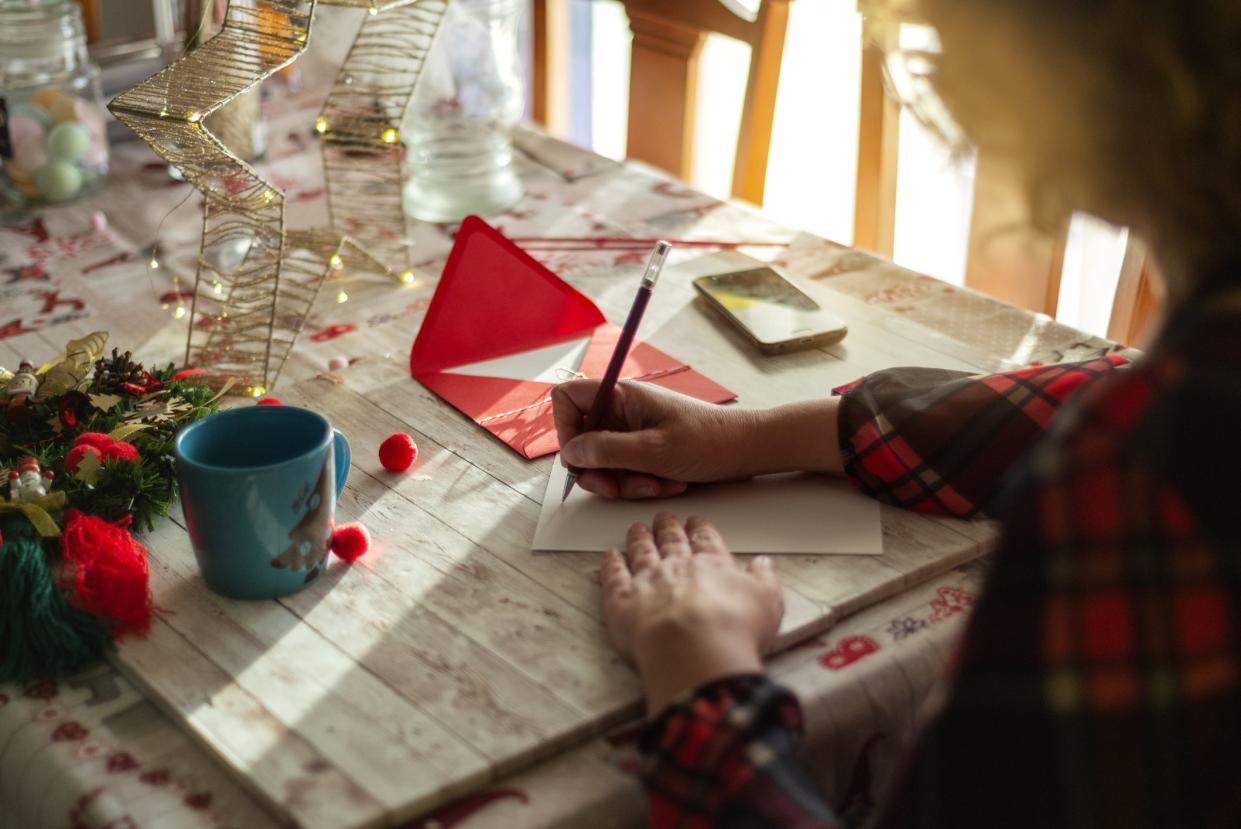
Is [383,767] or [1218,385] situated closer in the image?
[1218,385]

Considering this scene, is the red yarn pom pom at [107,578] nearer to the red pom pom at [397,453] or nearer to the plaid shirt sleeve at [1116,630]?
the red pom pom at [397,453]

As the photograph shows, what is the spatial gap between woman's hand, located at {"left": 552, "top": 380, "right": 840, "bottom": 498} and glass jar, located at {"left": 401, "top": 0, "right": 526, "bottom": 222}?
22.6 inches

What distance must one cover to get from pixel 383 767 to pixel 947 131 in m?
0.44

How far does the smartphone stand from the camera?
44.1 inches

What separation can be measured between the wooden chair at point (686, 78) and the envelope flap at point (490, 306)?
0.62 meters

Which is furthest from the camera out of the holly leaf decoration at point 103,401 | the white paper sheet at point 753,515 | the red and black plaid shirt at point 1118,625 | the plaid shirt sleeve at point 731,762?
the holly leaf decoration at point 103,401

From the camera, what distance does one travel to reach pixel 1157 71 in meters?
0.48

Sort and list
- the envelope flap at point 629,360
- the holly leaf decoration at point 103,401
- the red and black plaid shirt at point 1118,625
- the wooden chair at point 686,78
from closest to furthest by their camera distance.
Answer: the red and black plaid shirt at point 1118,625 < the holly leaf decoration at point 103,401 < the envelope flap at point 629,360 < the wooden chair at point 686,78

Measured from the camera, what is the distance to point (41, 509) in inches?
32.3

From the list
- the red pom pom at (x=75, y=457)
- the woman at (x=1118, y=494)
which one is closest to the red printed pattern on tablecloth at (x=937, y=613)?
the woman at (x=1118, y=494)

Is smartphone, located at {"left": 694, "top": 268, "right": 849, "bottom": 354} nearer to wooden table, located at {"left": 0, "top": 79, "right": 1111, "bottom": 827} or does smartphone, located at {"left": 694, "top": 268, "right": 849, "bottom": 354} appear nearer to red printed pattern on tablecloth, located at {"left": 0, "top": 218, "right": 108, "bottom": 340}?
wooden table, located at {"left": 0, "top": 79, "right": 1111, "bottom": 827}

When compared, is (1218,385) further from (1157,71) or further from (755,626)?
(755,626)

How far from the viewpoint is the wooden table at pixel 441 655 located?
66 centimetres

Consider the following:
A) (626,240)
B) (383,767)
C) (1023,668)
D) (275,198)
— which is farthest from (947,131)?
(626,240)
